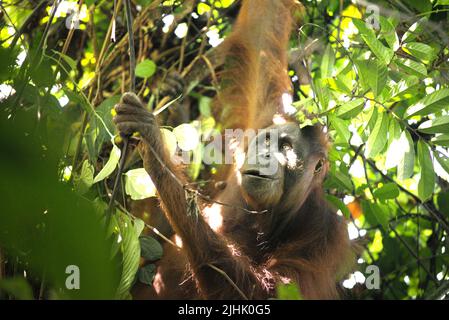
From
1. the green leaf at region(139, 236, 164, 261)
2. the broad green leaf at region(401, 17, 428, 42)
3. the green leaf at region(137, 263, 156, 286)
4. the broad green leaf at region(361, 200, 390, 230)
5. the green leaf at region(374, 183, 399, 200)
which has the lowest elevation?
the broad green leaf at region(361, 200, 390, 230)

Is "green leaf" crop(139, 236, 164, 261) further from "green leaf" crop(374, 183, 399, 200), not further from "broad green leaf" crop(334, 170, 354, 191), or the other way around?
"green leaf" crop(374, 183, 399, 200)

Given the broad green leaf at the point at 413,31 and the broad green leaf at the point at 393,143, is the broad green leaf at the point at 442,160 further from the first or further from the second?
the broad green leaf at the point at 413,31

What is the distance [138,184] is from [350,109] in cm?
111

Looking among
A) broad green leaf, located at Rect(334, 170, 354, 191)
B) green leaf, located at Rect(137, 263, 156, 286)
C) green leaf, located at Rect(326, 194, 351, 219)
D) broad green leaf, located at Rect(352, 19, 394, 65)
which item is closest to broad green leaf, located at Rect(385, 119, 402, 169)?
broad green leaf, located at Rect(352, 19, 394, 65)

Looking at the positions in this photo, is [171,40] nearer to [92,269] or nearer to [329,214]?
[329,214]

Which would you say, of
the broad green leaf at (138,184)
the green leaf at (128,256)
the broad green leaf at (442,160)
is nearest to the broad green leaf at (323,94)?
the broad green leaf at (442,160)

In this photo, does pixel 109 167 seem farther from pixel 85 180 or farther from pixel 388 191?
pixel 388 191

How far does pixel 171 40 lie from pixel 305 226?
2.01 meters

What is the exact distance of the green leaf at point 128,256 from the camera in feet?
7.61

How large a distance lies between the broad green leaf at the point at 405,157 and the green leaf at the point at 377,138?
11 centimetres

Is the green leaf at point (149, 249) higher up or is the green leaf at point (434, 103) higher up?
the green leaf at point (434, 103)

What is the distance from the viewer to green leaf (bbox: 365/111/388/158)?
264 centimetres

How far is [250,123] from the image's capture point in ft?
14.2

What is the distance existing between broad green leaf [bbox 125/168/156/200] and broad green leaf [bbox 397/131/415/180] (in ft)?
4.12
